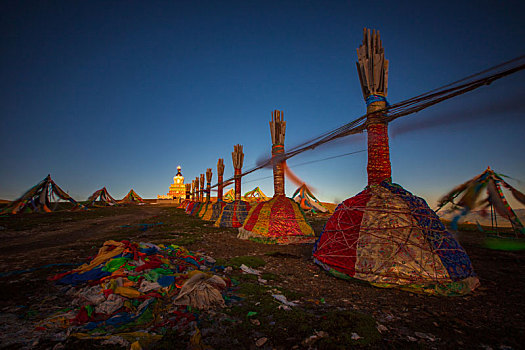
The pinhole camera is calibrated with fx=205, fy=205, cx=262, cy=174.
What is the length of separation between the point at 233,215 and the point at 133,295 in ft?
38.6

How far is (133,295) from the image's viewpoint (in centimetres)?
402

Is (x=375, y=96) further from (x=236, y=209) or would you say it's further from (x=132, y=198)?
(x=132, y=198)

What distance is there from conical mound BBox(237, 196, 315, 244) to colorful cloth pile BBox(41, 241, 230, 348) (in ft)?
15.3

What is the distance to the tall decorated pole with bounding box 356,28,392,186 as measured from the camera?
6.04 meters

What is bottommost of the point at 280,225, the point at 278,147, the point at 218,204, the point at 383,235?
the point at 280,225

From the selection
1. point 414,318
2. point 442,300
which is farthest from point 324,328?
point 442,300

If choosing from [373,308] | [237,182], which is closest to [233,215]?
[237,182]

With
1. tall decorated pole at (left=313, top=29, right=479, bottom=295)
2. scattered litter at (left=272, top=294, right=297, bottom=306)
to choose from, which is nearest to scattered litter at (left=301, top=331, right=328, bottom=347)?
scattered litter at (left=272, top=294, right=297, bottom=306)

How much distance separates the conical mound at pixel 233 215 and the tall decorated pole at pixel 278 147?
5.69 meters

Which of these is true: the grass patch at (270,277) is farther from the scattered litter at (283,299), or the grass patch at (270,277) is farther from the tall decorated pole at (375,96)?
the tall decorated pole at (375,96)

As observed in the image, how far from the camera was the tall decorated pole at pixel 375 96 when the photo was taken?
604 cm

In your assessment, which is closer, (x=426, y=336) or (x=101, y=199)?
(x=426, y=336)

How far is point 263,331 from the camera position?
10.3 ft

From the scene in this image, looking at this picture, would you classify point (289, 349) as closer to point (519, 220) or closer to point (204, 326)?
point (204, 326)
